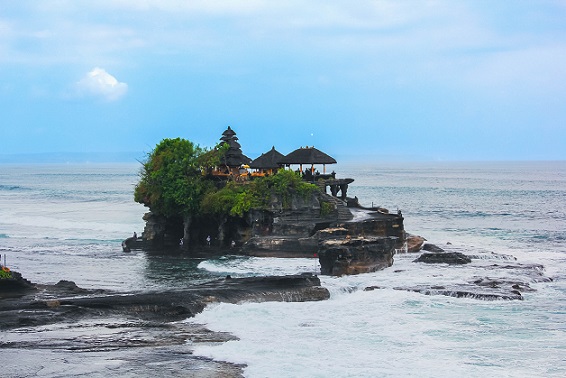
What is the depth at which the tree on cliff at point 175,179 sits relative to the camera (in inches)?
2189

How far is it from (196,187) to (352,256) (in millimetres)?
16397

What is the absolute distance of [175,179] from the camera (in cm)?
5628

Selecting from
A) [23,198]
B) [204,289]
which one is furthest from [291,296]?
[23,198]

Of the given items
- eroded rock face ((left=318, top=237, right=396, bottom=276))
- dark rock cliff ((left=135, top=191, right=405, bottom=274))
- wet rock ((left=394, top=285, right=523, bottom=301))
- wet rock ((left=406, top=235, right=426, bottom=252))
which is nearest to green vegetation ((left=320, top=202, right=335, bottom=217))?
dark rock cliff ((left=135, top=191, right=405, bottom=274))

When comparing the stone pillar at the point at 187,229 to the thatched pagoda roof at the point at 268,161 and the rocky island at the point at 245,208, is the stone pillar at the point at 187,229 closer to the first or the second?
the rocky island at the point at 245,208

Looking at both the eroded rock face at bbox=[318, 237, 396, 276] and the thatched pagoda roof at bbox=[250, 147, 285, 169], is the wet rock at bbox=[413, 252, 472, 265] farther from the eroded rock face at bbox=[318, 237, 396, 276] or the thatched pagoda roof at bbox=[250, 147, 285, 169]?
the thatched pagoda roof at bbox=[250, 147, 285, 169]

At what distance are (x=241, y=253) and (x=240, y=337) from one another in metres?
22.2

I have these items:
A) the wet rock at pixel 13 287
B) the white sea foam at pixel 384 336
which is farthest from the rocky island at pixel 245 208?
the wet rock at pixel 13 287

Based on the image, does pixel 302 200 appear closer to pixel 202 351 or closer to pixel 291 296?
pixel 291 296

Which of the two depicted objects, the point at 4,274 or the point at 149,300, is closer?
the point at 149,300

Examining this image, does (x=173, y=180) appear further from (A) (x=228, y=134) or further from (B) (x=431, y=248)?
(B) (x=431, y=248)

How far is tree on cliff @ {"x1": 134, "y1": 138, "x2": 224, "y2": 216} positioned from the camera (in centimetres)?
5559

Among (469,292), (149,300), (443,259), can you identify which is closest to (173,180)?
(443,259)

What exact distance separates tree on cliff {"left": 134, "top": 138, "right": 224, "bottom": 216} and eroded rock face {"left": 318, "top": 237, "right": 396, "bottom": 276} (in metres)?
14.3
